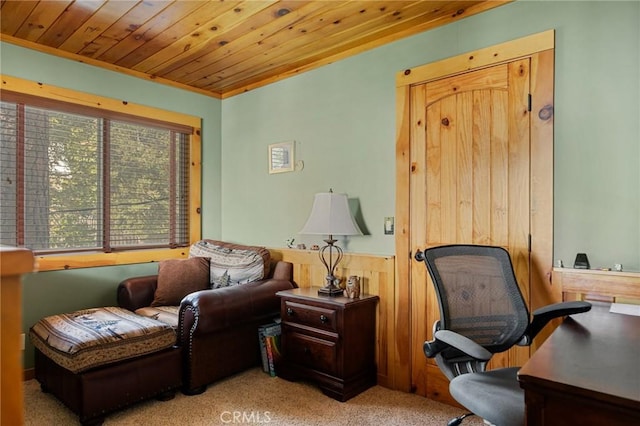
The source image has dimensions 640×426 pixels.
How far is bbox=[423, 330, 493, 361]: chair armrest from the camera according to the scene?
1.53m

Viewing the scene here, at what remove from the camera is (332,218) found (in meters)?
2.76

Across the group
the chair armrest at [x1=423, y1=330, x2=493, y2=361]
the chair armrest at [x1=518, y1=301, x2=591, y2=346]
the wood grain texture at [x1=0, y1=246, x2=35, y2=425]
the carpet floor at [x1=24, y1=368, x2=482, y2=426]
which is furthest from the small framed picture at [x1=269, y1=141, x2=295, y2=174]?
the wood grain texture at [x1=0, y1=246, x2=35, y2=425]

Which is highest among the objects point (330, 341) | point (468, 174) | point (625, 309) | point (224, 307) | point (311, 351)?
point (468, 174)

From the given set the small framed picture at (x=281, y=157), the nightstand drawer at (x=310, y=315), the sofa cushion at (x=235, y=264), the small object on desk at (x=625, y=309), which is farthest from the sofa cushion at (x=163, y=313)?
the small object on desk at (x=625, y=309)

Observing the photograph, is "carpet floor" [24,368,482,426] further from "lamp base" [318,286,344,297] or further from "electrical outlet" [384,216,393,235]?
"electrical outlet" [384,216,393,235]

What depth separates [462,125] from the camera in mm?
2471

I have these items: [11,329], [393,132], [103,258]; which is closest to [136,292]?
[103,258]

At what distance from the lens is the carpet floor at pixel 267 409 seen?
2264 mm

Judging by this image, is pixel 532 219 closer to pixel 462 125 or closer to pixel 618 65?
pixel 462 125

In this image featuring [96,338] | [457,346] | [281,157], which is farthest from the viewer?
[281,157]

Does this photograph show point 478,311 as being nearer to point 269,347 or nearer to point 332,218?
point 332,218

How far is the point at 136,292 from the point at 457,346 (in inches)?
99.9

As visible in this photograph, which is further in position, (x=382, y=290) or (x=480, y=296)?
(x=382, y=290)

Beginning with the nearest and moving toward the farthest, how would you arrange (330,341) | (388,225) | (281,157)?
(330,341) → (388,225) → (281,157)
